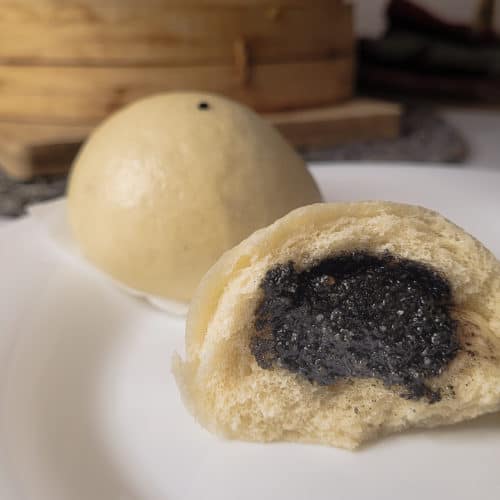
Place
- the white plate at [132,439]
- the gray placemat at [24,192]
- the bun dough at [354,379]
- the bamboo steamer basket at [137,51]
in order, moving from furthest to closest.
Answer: the bamboo steamer basket at [137,51] → the gray placemat at [24,192] → the bun dough at [354,379] → the white plate at [132,439]

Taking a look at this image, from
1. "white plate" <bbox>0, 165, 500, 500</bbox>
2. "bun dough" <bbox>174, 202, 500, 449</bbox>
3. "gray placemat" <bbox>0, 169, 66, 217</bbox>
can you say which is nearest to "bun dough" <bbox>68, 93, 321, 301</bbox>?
"white plate" <bbox>0, 165, 500, 500</bbox>

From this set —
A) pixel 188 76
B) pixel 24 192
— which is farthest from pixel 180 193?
pixel 188 76

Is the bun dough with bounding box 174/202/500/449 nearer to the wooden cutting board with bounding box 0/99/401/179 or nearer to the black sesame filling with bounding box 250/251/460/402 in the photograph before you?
the black sesame filling with bounding box 250/251/460/402

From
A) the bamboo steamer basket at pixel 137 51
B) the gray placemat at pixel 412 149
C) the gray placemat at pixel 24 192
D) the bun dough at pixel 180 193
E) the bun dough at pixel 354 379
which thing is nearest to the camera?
the bun dough at pixel 354 379

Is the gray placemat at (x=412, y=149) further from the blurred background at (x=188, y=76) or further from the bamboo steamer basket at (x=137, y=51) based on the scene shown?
the bamboo steamer basket at (x=137, y=51)

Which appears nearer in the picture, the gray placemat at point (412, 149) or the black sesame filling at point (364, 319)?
the black sesame filling at point (364, 319)

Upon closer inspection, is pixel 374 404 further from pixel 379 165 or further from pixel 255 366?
pixel 379 165

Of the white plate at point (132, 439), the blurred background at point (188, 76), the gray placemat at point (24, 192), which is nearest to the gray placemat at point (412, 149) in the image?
the blurred background at point (188, 76)
